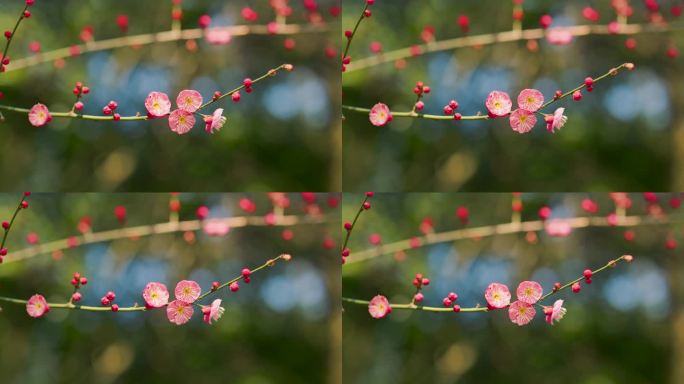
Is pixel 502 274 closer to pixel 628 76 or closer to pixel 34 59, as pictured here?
pixel 628 76

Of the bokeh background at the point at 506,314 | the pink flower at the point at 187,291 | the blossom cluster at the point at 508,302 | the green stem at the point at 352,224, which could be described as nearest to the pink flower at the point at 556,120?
the bokeh background at the point at 506,314

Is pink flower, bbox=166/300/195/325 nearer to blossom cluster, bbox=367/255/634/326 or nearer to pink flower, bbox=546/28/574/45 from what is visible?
blossom cluster, bbox=367/255/634/326

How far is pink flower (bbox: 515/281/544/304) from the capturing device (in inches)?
98.0

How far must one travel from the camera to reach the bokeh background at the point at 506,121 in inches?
98.7

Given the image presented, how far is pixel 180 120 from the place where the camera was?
248 cm

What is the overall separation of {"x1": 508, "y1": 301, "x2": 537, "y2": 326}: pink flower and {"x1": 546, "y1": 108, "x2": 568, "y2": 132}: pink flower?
0.47 m

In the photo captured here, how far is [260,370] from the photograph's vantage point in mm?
2518

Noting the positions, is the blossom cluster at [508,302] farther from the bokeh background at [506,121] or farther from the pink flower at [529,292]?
the bokeh background at [506,121]

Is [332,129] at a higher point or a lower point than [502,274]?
higher

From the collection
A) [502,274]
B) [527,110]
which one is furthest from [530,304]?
[527,110]

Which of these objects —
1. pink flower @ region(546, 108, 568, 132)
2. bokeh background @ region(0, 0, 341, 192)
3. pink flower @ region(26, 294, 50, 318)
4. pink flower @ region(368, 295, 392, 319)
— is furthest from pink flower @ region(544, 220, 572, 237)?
pink flower @ region(26, 294, 50, 318)

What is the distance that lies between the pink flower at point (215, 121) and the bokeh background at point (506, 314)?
0.40 m

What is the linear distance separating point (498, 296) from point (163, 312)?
35.1 inches

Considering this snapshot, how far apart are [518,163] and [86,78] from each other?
117 centimetres
